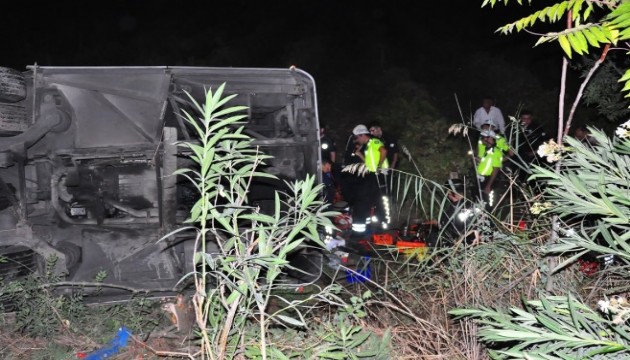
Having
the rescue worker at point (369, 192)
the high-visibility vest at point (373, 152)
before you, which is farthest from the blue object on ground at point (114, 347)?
the high-visibility vest at point (373, 152)

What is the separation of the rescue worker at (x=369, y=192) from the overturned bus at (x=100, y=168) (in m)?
3.08

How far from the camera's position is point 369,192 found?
8648 mm

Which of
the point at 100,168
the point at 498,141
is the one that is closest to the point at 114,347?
the point at 100,168

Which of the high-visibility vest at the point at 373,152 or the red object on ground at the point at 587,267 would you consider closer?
the red object on ground at the point at 587,267

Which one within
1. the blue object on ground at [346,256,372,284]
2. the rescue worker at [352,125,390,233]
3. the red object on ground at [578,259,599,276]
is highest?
the rescue worker at [352,125,390,233]

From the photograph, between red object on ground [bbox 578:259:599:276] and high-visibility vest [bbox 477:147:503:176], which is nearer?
red object on ground [bbox 578:259:599:276]

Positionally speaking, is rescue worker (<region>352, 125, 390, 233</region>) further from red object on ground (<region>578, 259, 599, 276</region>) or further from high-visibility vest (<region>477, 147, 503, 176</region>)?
red object on ground (<region>578, 259, 599, 276</region>)

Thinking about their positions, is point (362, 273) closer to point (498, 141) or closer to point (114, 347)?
point (498, 141)

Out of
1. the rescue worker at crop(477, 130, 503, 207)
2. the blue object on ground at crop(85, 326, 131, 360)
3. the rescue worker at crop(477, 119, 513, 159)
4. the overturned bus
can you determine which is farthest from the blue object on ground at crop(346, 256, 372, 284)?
the rescue worker at crop(477, 130, 503, 207)

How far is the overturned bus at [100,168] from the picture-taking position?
502cm

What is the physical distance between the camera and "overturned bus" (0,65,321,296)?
197 inches

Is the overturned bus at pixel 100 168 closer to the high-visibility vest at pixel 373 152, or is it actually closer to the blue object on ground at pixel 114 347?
the blue object on ground at pixel 114 347

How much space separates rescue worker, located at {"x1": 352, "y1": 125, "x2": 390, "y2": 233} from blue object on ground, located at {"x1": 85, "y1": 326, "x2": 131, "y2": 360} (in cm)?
462

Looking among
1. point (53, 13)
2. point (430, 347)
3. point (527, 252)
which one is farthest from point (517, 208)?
point (53, 13)
